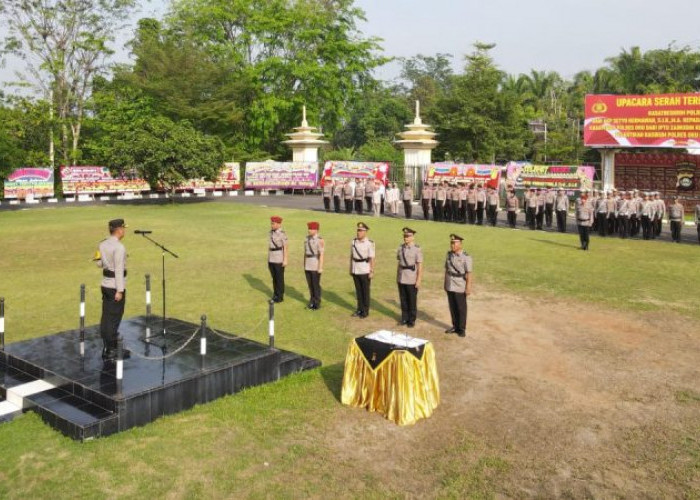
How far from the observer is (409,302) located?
1051cm

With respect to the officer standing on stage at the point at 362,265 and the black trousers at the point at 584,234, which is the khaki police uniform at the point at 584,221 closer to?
the black trousers at the point at 584,234

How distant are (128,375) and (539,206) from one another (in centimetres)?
1912

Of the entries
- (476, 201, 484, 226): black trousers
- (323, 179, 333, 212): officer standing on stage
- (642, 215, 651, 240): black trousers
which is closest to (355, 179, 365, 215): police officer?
(323, 179, 333, 212): officer standing on stage

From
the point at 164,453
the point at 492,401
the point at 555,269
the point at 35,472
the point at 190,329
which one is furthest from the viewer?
the point at 555,269

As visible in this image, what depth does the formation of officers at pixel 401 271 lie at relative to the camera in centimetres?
998

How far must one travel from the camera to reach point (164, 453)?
614 cm

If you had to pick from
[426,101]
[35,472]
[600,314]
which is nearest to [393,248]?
[600,314]

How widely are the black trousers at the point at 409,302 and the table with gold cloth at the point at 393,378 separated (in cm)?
301

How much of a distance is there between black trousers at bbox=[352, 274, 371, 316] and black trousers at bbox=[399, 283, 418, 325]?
0.73 m

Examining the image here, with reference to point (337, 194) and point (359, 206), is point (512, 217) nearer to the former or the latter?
point (359, 206)

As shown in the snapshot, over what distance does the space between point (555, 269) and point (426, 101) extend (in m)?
64.5

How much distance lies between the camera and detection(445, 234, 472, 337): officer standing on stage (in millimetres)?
9922

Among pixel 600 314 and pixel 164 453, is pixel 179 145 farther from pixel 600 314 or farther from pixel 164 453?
pixel 164 453

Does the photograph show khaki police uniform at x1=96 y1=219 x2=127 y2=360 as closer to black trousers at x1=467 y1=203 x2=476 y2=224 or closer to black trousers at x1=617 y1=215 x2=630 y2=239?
black trousers at x1=617 y1=215 x2=630 y2=239
